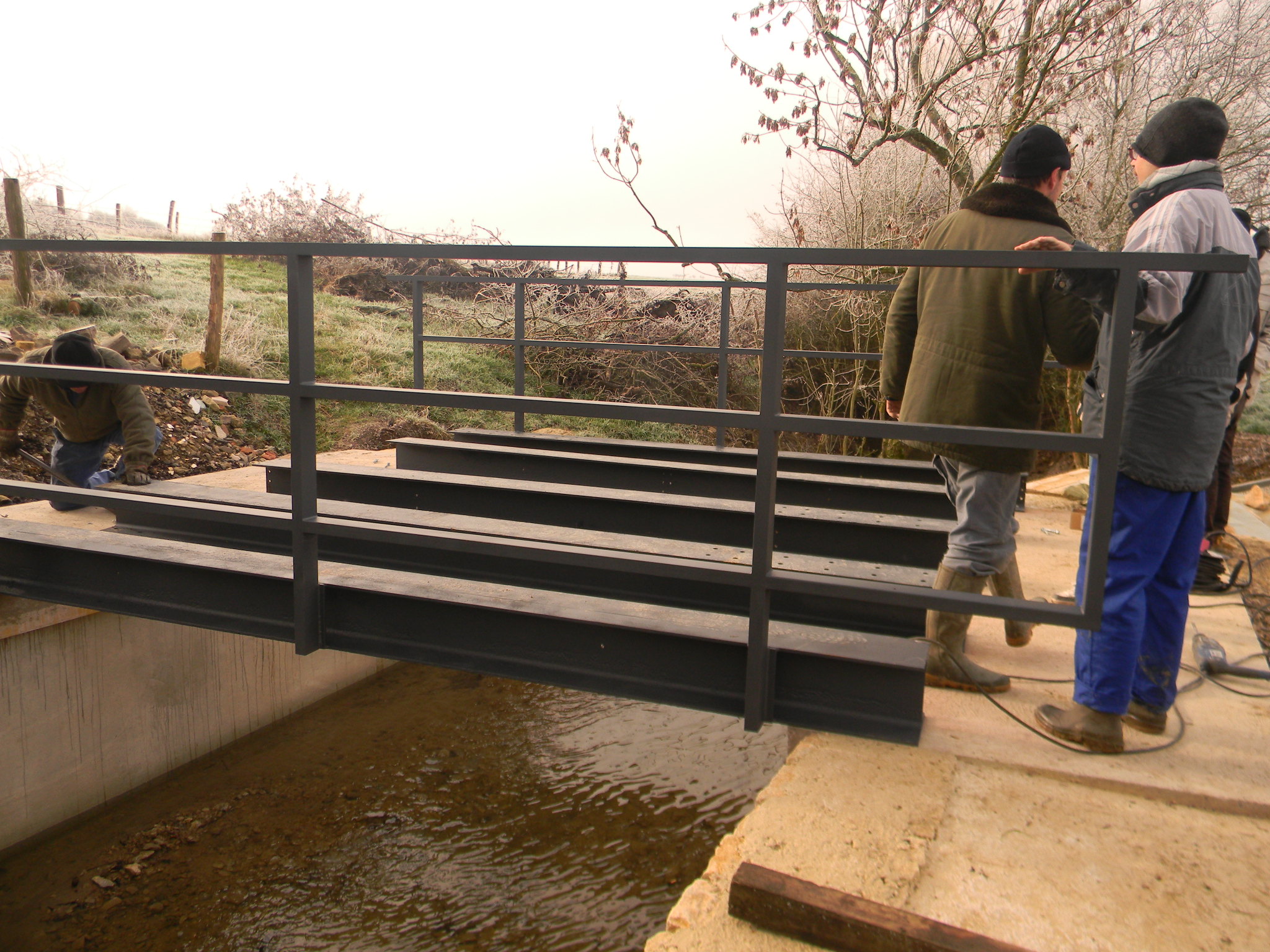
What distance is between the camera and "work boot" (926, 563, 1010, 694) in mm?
2824

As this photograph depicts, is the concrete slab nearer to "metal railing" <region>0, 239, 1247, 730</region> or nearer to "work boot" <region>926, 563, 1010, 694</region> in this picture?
"work boot" <region>926, 563, 1010, 694</region>

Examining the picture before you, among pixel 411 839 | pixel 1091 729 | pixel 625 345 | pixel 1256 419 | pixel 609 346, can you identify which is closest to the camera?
pixel 1091 729

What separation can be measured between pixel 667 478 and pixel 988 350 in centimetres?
246

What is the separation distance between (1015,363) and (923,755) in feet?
4.00

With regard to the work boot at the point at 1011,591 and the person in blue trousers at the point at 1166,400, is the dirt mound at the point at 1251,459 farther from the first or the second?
the person in blue trousers at the point at 1166,400

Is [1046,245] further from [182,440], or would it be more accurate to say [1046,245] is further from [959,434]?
[182,440]

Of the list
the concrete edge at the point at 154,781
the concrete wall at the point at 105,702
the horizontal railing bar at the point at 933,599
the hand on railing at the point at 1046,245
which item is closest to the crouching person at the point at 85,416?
the concrete wall at the point at 105,702

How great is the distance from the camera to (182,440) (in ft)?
28.6

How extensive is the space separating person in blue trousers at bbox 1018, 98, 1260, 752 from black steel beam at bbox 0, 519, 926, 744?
54 cm

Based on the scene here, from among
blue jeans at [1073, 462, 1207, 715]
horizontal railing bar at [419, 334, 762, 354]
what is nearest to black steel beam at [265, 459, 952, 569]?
blue jeans at [1073, 462, 1207, 715]

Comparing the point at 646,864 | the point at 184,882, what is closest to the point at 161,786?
the point at 184,882

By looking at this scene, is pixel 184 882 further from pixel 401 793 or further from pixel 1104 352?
pixel 1104 352

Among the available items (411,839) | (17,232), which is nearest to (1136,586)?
(411,839)

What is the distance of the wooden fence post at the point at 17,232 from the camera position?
33.6 ft
